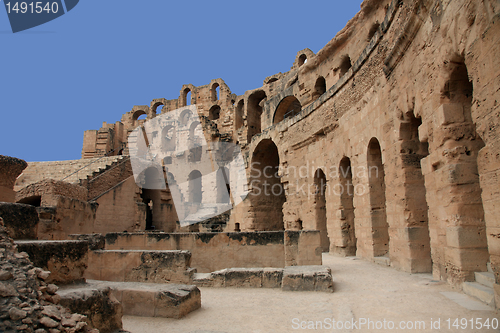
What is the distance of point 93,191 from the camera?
13961 mm

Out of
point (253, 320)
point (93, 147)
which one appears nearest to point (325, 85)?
point (253, 320)

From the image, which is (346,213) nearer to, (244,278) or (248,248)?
(248,248)

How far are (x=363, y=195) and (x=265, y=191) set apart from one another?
27.4ft

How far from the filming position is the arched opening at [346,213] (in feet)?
31.0

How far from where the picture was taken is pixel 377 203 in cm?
795

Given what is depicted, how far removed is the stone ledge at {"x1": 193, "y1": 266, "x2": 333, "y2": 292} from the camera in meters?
4.72

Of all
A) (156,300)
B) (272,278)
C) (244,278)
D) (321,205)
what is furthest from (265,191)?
(156,300)

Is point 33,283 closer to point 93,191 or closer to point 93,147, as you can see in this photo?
point 93,191

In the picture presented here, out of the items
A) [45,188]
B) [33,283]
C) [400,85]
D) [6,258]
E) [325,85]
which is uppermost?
[325,85]

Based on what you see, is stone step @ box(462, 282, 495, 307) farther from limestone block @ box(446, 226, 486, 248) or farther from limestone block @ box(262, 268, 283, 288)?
limestone block @ box(262, 268, 283, 288)

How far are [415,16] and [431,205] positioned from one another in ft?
10.8

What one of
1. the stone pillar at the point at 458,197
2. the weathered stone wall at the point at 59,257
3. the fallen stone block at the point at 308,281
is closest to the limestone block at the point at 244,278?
the fallen stone block at the point at 308,281

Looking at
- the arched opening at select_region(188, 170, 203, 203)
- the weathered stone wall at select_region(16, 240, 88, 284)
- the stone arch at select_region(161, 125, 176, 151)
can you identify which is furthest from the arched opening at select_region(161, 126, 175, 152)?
the weathered stone wall at select_region(16, 240, 88, 284)

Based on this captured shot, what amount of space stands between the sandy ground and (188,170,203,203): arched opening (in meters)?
18.2
